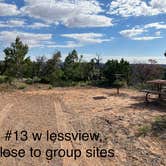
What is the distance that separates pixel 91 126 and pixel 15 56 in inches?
583

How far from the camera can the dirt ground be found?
6.29 meters

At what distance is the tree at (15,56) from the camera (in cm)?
2300

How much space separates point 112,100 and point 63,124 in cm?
618

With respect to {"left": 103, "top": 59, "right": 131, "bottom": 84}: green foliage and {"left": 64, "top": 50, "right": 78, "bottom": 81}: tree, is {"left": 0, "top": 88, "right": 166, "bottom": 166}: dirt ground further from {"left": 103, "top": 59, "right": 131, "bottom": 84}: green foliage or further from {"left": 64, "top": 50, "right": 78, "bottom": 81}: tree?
{"left": 64, "top": 50, "right": 78, "bottom": 81}: tree

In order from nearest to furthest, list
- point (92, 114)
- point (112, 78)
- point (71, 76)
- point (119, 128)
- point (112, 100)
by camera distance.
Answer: point (119, 128), point (92, 114), point (112, 100), point (112, 78), point (71, 76)

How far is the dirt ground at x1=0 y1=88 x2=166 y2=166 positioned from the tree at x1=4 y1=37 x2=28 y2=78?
8.57 m

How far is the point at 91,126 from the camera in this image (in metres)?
9.53

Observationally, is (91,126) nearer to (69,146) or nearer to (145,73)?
(69,146)

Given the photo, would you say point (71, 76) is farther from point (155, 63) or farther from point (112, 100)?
point (112, 100)

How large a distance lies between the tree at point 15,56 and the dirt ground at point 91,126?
8.57 meters

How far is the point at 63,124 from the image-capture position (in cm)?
966

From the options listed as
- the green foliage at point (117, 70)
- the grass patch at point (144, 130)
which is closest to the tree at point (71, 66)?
the green foliage at point (117, 70)

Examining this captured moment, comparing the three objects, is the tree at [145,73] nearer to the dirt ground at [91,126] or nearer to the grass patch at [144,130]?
the dirt ground at [91,126]

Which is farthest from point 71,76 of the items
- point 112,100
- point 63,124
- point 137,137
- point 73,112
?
point 137,137
